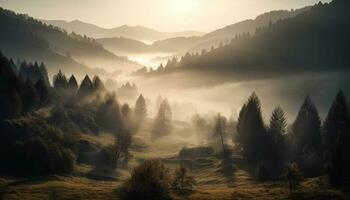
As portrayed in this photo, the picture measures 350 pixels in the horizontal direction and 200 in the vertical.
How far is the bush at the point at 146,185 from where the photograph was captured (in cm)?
11331

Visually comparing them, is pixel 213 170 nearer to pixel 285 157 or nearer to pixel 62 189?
pixel 285 157

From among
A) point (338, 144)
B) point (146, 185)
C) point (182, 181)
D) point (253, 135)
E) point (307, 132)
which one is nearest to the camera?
point (146, 185)

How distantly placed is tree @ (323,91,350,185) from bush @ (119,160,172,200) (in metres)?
42.9

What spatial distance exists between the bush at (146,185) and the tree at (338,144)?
42.9 m

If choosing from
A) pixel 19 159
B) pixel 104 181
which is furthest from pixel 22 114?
pixel 104 181

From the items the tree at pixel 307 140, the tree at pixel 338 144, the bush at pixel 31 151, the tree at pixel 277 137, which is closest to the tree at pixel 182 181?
the tree at pixel 338 144

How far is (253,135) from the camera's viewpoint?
16850 centimetres

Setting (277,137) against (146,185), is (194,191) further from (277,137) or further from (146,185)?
(277,137)

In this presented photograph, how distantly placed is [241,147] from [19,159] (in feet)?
275

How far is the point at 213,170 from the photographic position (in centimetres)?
16988

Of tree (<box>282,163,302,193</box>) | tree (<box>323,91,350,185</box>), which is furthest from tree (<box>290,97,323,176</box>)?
tree (<box>282,163,302,193</box>)

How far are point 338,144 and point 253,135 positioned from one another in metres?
42.9

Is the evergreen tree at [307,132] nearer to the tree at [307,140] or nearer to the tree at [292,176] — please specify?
the tree at [307,140]

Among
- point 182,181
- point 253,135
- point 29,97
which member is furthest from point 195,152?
point 29,97
